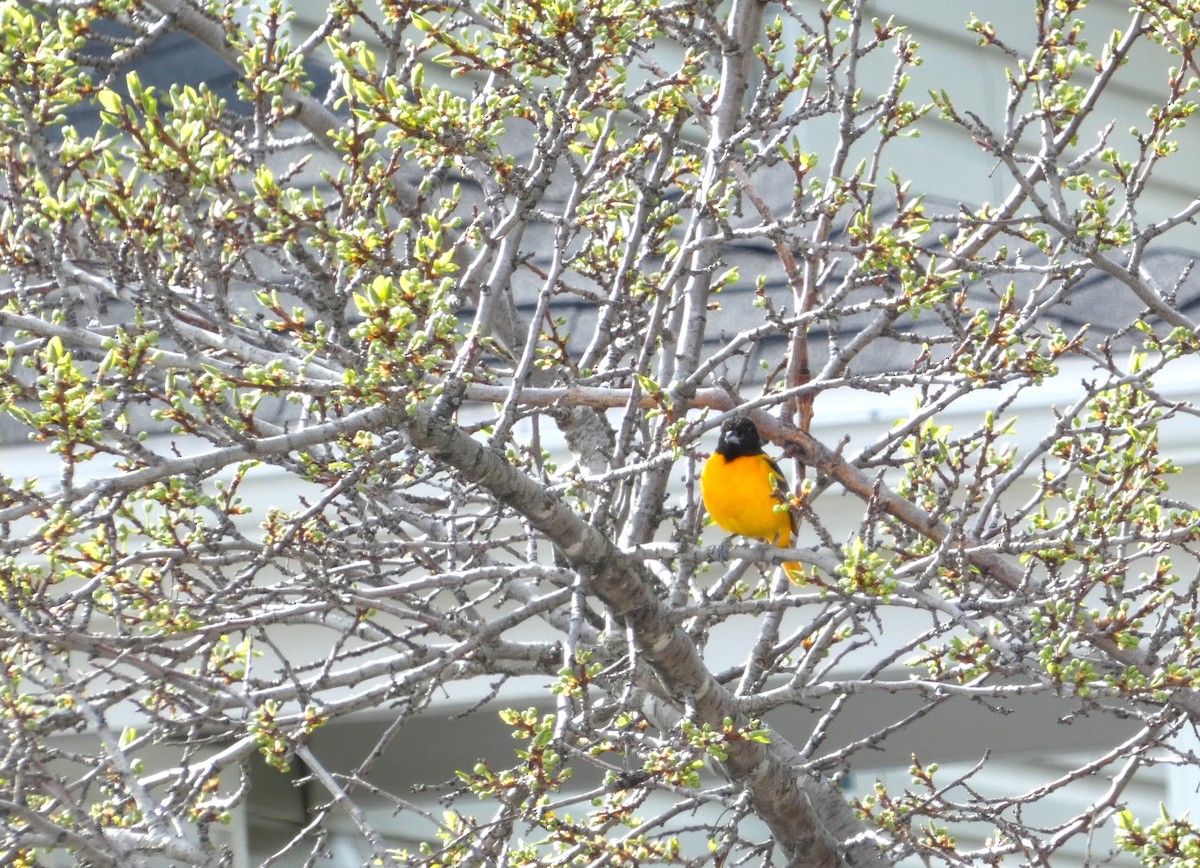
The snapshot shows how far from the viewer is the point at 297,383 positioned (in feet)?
6.57

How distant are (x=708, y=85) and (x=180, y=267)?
4.32 ft

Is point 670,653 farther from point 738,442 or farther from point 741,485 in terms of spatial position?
point 738,442

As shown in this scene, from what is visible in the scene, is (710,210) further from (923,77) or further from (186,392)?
(923,77)

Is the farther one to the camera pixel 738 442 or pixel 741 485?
pixel 738 442

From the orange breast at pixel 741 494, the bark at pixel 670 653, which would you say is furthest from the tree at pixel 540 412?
the orange breast at pixel 741 494

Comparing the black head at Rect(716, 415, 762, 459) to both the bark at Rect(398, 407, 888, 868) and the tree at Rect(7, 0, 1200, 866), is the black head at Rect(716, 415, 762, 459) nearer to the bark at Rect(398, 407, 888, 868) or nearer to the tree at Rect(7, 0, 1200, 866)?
the tree at Rect(7, 0, 1200, 866)

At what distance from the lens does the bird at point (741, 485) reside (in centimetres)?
379

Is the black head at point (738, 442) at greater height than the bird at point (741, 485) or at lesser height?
greater

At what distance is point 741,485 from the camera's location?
12.5ft

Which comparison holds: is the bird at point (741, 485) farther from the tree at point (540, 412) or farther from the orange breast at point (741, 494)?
the tree at point (540, 412)

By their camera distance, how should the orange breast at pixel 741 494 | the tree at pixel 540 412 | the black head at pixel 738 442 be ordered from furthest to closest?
the black head at pixel 738 442
the orange breast at pixel 741 494
the tree at pixel 540 412

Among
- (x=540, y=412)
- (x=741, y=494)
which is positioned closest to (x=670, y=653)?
(x=540, y=412)

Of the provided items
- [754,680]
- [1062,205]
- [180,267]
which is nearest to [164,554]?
[180,267]

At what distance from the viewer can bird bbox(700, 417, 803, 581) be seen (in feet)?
12.4
